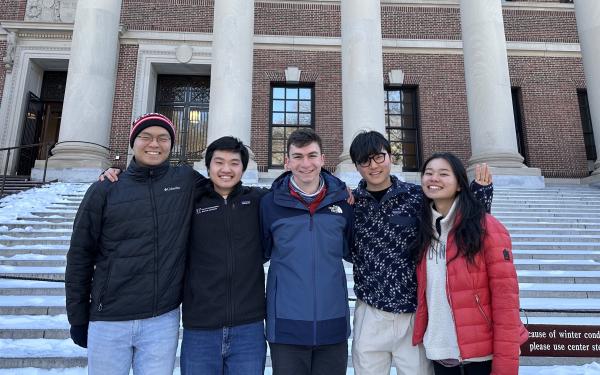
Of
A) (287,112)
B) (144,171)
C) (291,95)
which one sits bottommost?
→ (144,171)

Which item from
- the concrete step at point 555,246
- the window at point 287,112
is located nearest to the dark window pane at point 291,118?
the window at point 287,112

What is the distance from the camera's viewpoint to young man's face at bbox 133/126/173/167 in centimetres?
239

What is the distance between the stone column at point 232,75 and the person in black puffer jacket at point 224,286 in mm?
7510

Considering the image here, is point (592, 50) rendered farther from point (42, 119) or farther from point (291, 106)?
point (42, 119)

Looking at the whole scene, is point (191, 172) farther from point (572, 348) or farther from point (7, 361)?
point (572, 348)

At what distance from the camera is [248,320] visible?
89.2 inches

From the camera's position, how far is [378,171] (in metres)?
2.42

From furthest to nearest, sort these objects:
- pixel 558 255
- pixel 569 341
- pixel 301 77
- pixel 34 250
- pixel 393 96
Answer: pixel 393 96, pixel 301 77, pixel 558 255, pixel 34 250, pixel 569 341

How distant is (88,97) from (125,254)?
1052 centimetres

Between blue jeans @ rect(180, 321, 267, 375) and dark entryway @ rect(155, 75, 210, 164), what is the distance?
1372 centimetres

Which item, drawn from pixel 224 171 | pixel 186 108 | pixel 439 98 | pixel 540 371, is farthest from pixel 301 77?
pixel 224 171

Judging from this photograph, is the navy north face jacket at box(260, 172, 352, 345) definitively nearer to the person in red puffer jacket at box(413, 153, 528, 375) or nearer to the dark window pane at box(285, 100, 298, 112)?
the person in red puffer jacket at box(413, 153, 528, 375)

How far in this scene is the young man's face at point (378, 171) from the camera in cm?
241

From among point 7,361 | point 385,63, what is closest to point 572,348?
point 7,361
